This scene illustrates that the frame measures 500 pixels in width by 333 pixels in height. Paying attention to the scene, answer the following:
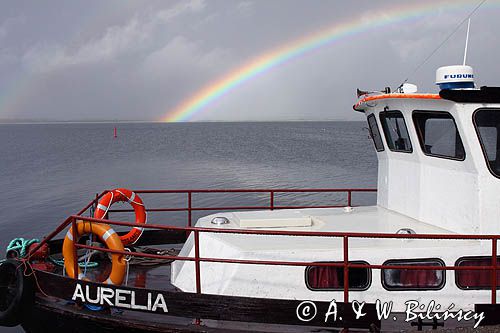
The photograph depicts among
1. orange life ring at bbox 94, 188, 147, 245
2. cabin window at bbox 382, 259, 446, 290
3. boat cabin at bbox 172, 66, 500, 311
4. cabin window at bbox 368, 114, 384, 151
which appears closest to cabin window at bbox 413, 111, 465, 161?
A: boat cabin at bbox 172, 66, 500, 311

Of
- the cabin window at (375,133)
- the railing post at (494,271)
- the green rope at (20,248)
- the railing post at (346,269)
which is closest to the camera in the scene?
the railing post at (346,269)

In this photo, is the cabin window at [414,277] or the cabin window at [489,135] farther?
the cabin window at [489,135]

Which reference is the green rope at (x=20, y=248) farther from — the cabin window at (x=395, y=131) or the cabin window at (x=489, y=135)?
the cabin window at (x=489, y=135)

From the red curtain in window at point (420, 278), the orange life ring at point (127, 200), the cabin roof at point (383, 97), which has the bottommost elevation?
the red curtain in window at point (420, 278)

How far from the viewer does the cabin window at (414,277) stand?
639 cm

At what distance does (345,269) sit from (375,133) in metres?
3.25

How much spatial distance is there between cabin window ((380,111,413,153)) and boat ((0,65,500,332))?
0.28ft

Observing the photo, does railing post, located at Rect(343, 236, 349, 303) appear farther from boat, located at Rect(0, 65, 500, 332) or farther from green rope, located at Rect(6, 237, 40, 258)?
green rope, located at Rect(6, 237, 40, 258)

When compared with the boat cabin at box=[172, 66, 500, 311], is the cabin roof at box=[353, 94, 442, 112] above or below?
above

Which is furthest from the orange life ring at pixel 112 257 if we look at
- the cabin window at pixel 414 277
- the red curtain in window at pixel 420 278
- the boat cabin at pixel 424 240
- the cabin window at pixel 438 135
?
the cabin window at pixel 438 135

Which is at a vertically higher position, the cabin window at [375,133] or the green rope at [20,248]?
the cabin window at [375,133]

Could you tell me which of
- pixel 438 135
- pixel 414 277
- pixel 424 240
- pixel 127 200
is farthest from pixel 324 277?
pixel 127 200

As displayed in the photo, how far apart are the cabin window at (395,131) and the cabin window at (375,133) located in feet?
0.78

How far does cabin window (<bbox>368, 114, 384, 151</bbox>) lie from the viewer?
827cm
